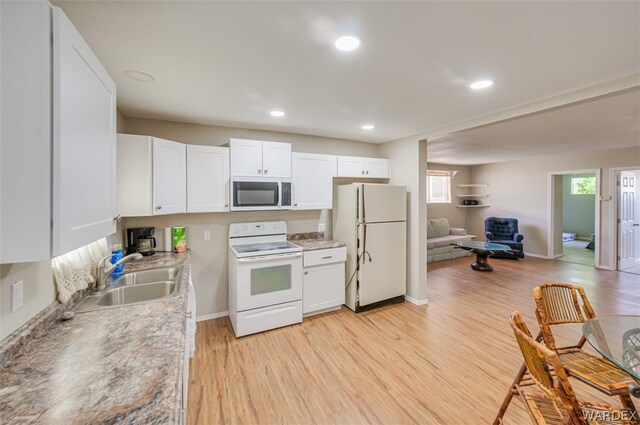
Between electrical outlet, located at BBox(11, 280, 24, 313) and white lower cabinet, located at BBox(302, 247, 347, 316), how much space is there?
2.36m

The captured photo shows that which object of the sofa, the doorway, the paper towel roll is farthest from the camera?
the sofa

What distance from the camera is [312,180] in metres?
3.58

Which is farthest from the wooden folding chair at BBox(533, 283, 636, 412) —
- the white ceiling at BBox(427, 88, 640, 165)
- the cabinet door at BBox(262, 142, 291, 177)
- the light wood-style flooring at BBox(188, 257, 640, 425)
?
the cabinet door at BBox(262, 142, 291, 177)

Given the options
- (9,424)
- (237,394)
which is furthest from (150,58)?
(237,394)

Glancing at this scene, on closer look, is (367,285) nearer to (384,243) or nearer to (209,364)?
(384,243)

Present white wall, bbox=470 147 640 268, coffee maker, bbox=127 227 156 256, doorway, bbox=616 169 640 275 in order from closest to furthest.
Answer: coffee maker, bbox=127 227 156 256 < doorway, bbox=616 169 640 275 < white wall, bbox=470 147 640 268

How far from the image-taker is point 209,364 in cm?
244

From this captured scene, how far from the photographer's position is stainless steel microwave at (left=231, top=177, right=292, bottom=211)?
305 centimetres

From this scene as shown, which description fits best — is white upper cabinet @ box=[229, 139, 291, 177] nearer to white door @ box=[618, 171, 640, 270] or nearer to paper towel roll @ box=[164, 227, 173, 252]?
paper towel roll @ box=[164, 227, 173, 252]

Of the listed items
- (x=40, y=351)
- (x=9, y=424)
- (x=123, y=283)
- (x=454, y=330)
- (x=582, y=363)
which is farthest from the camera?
(x=454, y=330)

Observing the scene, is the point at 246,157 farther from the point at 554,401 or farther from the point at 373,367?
the point at 554,401

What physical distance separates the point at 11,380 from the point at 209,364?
1.68 m

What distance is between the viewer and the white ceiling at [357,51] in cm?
131

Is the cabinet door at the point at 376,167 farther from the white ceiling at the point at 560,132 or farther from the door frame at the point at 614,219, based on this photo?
the door frame at the point at 614,219
